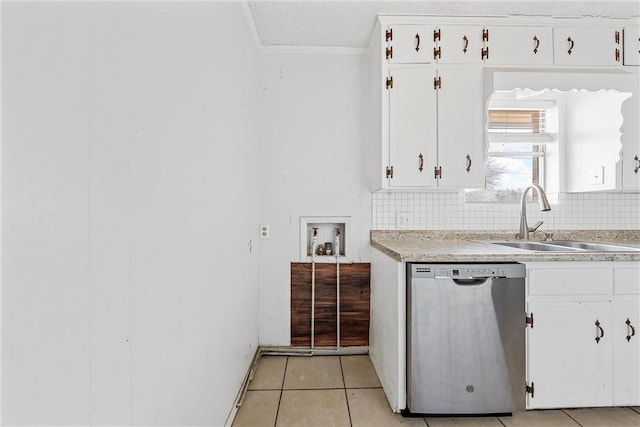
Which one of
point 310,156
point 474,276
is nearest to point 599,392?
point 474,276

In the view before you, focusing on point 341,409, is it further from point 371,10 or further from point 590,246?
point 371,10

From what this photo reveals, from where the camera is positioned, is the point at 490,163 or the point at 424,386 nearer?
the point at 424,386

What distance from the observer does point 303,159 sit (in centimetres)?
252

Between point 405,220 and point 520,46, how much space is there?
1.43 m

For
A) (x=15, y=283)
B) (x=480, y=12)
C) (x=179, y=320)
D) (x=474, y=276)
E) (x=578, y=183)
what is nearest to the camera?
(x=15, y=283)

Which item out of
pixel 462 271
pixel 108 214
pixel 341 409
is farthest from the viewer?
pixel 341 409

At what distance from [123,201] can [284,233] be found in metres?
1.83

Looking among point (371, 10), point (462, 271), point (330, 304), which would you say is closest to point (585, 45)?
point (371, 10)

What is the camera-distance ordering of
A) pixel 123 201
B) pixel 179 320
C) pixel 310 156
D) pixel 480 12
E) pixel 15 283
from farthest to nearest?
pixel 310 156, pixel 480 12, pixel 179 320, pixel 123 201, pixel 15 283

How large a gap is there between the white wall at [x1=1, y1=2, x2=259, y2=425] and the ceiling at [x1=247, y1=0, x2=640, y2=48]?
0.90m

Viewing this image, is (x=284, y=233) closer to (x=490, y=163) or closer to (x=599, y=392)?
(x=490, y=163)

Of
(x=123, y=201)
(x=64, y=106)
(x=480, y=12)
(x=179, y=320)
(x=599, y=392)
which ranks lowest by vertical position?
(x=599, y=392)

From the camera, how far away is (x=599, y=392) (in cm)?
169

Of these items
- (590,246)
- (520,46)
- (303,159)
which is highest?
(520,46)
